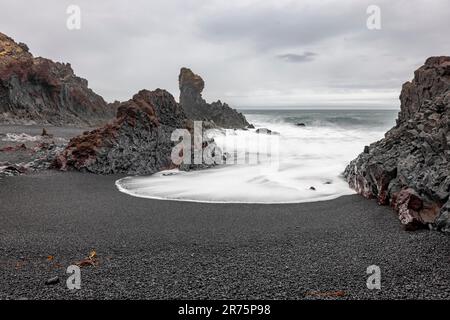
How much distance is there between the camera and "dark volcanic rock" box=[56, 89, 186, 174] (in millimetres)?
18938

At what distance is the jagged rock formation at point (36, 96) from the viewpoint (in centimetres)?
4903

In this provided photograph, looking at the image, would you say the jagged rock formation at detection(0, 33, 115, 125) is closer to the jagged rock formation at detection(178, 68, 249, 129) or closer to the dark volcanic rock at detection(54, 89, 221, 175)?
the jagged rock formation at detection(178, 68, 249, 129)

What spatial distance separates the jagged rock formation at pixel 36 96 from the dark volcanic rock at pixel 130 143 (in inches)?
1303

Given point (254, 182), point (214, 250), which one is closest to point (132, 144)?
point (254, 182)

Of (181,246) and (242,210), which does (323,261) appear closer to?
(181,246)

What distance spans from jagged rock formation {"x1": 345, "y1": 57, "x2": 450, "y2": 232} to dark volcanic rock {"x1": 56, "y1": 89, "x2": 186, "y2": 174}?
35.4ft

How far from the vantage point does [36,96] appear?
5372 centimetres

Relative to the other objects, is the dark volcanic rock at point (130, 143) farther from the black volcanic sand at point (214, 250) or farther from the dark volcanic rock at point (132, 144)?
the black volcanic sand at point (214, 250)

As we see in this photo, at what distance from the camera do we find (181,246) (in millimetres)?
8188

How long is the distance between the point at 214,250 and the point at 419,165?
7486mm

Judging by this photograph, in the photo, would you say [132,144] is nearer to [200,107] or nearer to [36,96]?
[36,96]

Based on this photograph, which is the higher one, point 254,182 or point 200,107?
point 200,107

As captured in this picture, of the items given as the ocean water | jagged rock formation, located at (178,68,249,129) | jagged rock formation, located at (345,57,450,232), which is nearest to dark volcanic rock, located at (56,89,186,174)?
the ocean water
